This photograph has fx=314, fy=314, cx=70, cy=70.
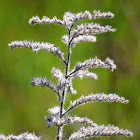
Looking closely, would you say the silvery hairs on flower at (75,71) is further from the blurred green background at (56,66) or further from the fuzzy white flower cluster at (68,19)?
the blurred green background at (56,66)

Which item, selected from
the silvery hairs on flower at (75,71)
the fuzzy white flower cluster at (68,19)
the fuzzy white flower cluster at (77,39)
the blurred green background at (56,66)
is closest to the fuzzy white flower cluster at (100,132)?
the silvery hairs on flower at (75,71)

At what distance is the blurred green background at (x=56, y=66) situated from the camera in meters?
4.90

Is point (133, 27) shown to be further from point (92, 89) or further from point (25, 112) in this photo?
point (25, 112)

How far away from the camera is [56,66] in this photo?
17.6ft

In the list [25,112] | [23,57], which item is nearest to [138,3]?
[23,57]

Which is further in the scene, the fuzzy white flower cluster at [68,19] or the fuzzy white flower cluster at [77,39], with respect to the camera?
the fuzzy white flower cluster at [77,39]

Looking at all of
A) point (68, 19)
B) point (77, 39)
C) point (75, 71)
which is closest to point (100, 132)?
point (75, 71)

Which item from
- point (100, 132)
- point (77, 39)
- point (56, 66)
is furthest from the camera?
point (56, 66)

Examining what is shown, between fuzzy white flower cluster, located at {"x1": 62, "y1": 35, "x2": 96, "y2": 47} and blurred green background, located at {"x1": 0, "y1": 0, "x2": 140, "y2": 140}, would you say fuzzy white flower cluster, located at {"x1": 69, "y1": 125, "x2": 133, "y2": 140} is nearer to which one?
fuzzy white flower cluster, located at {"x1": 62, "y1": 35, "x2": 96, "y2": 47}

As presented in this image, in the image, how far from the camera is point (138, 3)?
611 centimetres

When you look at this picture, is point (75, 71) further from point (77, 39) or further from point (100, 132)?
point (100, 132)

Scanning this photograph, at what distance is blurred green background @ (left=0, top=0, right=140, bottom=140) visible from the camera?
16.1 ft

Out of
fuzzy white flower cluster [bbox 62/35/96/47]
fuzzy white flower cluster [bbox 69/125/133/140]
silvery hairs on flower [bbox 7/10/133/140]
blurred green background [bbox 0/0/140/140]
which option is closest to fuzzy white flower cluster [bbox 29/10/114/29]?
silvery hairs on flower [bbox 7/10/133/140]

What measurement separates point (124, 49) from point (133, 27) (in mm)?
389
